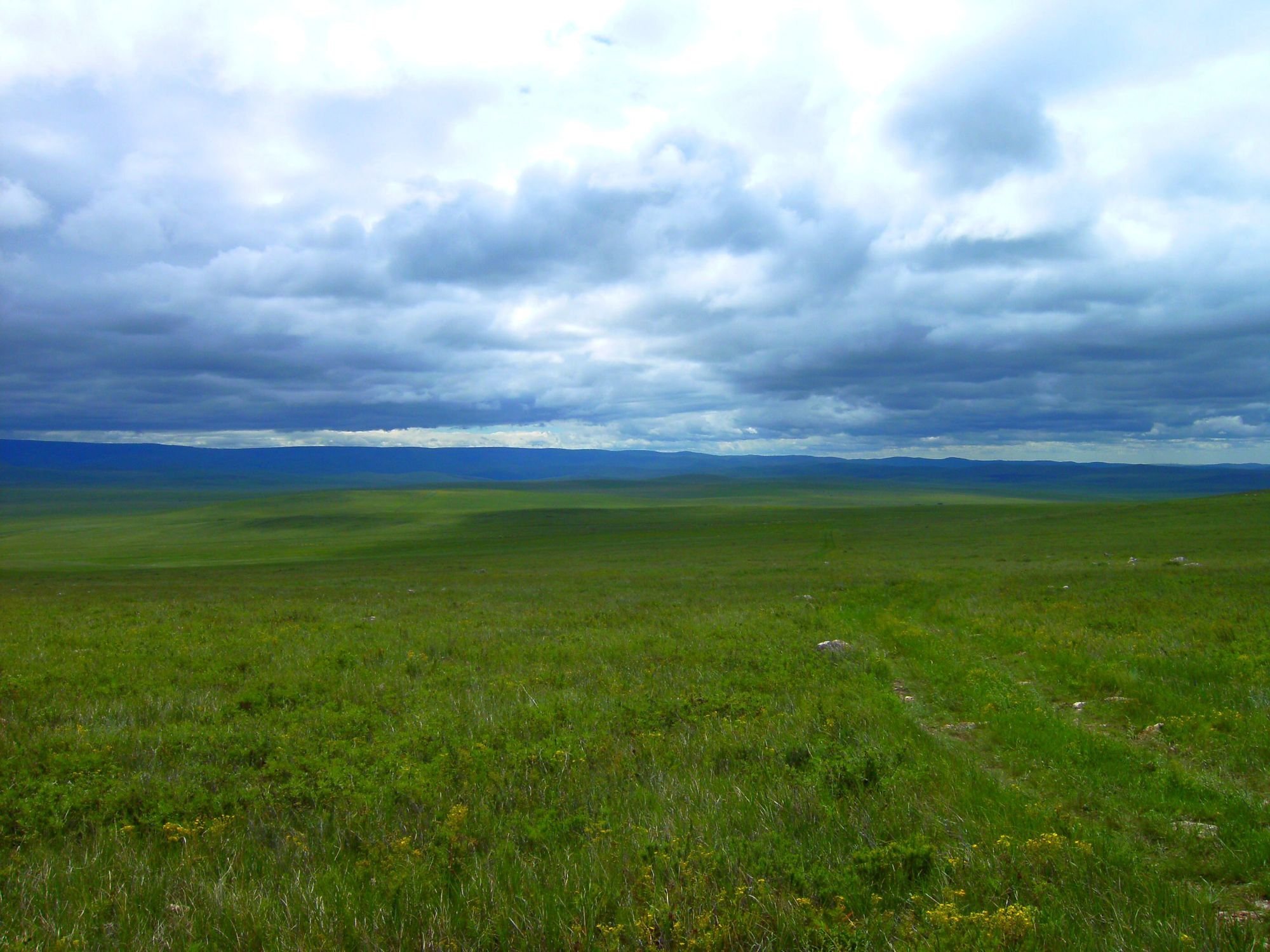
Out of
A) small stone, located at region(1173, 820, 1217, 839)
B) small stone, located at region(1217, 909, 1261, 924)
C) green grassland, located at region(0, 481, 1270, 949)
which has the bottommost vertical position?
green grassland, located at region(0, 481, 1270, 949)

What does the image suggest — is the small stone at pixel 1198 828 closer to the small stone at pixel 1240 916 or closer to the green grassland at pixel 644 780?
the green grassland at pixel 644 780

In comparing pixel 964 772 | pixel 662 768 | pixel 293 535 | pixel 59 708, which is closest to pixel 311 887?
pixel 662 768

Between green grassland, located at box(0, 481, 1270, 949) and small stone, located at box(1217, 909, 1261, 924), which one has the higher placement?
small stone, located at box(1217, 909, 1261, 924)

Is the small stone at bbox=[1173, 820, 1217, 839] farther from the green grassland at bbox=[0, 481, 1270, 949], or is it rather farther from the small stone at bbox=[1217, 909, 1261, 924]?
the small stone at bbox=[1217, 909, 1261, 924]

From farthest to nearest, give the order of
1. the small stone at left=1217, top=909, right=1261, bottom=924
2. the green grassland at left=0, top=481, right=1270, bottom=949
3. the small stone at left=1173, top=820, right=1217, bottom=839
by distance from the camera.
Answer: the small stone at left=1173, top=820, right=1217, bottom=839 < the green grassland at left=0, top=481, right=1270, bottom=949 < the small stone at left=1217, top=909, right=1261, bottom=924

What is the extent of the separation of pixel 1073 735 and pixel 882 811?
4.18 metres

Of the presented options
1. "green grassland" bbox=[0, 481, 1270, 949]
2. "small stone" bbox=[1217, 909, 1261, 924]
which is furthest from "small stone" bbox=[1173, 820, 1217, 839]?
"small stone" bbox=[1217, 909, 1261, 924]

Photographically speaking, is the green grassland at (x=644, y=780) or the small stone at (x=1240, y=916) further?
the green grassland at (x=644, y=780)

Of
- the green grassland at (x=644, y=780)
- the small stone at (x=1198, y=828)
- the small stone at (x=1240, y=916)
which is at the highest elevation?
the small stone at (x=1240, y=916)

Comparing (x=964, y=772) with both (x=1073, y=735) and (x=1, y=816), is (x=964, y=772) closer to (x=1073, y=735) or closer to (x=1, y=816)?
(x=1073, y=735)

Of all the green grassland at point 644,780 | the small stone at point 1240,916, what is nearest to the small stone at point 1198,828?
the green grassland at point 644,780

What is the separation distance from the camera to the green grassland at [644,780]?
515 cm

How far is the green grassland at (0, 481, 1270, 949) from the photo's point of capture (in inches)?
203

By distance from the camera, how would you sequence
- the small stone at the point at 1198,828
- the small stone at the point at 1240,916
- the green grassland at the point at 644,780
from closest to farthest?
the small stone at the point at 1240,916 < the green grassland at the point at 644,780 < the small stone at the point at 1198,828
